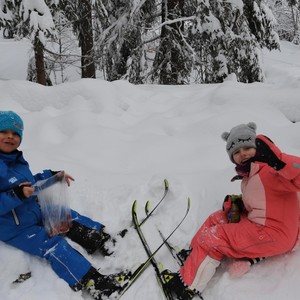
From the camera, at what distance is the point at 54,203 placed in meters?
3.06

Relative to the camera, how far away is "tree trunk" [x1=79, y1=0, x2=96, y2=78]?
9.91 metres

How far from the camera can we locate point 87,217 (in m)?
3.31

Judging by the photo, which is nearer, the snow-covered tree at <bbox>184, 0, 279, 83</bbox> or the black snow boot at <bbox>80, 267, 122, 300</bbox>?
the black snow boot at <bbox>80, 267, 122, 300</bbox>

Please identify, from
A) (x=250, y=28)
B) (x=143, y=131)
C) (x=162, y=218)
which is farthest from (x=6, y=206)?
(x=250, y=28)

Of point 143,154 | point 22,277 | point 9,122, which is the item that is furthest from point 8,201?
point 143,154

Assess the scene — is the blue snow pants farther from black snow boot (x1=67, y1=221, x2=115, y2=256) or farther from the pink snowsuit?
the pink snowsuit

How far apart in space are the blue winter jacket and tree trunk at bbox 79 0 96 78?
757 centimetres

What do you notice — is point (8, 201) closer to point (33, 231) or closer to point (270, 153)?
point (33, 231)

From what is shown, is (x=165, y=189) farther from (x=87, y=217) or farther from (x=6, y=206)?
(x=6, y=206)

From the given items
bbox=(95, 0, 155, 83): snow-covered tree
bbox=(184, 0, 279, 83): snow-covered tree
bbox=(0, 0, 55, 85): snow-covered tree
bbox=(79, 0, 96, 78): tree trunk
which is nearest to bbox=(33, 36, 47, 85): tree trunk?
bbox=(0, 0, 55, 85): snow-covered tree

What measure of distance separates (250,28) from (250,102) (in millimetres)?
5511

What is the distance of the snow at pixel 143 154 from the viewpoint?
257cm

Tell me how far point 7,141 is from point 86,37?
861cm

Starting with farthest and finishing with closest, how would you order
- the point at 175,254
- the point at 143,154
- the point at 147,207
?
the point at 143,154, the point at 147,207, the point at 175,254
